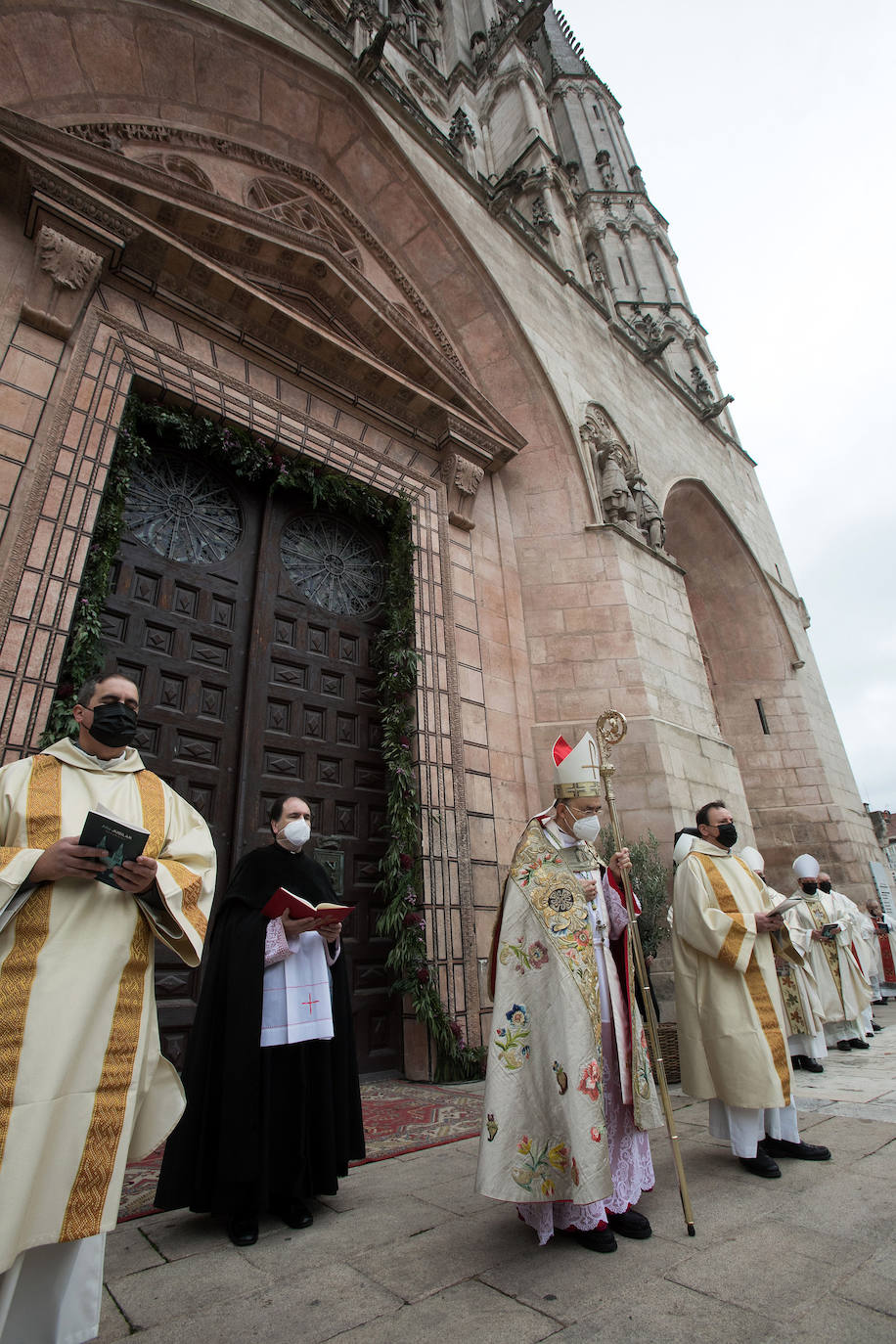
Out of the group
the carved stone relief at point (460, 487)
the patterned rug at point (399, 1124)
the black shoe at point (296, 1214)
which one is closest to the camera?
the black shoe at point (296, 1214)

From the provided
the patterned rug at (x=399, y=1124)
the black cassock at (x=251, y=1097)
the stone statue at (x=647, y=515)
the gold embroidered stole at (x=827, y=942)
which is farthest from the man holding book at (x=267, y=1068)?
the stone statue at (x=647, y=515)

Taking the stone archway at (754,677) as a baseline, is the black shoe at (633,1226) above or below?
below

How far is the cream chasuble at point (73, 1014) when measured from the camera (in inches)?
63.6

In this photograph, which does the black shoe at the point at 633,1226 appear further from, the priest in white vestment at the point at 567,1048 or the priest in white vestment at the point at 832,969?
the priest in white vestment at the point at 832,969

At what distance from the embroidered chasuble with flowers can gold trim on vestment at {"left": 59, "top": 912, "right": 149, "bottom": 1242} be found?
116 cm

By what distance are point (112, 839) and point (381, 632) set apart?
4.63 meters

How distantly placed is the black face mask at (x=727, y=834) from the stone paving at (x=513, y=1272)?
1.38m

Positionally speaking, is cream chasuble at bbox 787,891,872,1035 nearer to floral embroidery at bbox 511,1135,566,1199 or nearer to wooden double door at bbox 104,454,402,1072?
wooden double door at bbox 104,454,402,1072

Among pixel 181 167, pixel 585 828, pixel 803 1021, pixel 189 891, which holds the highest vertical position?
pixel 181 167

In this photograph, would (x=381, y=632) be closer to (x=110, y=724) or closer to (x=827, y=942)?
(x=110, y=724)

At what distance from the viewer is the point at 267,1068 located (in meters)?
2.54

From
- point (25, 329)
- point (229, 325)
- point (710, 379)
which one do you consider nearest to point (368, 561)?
point (229, 325)

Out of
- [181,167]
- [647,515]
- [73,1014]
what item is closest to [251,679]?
[73,1014]

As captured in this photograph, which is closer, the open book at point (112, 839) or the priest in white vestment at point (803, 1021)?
the open book at point (112, 839)
